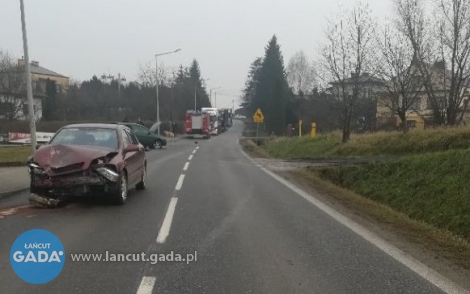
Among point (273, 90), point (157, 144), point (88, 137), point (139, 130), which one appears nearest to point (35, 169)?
point (88, 137)

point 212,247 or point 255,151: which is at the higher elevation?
point 212,247

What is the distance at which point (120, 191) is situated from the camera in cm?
969

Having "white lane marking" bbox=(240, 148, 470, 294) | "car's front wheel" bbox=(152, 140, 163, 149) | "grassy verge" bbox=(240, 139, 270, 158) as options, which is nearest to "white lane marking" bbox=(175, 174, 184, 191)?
"white lane marking" bbox=(240, 148, 470, 294)

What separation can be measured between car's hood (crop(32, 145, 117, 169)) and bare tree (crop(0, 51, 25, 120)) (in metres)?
47.4

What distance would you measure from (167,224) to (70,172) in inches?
90.4

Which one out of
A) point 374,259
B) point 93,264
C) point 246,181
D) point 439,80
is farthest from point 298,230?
point 439,80

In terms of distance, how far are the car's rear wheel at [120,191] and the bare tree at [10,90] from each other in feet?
155

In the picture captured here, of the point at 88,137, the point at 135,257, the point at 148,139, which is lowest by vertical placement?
the point at 148,139

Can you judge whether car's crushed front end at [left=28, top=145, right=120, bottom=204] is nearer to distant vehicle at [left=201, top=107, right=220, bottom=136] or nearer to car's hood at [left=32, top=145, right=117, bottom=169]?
car's hood at [left=32, top=145, right=117, bottom=169]

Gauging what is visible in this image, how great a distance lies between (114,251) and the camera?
633 centimetres

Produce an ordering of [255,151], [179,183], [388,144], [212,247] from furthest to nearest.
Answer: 1. [255,151]
2. [388,144]
3. [179,183]
4. [212,247]

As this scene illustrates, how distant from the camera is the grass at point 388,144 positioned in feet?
57.5

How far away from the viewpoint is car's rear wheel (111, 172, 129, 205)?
31.4 ft

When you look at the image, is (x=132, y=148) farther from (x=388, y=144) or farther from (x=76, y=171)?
(x=388, y=144)
